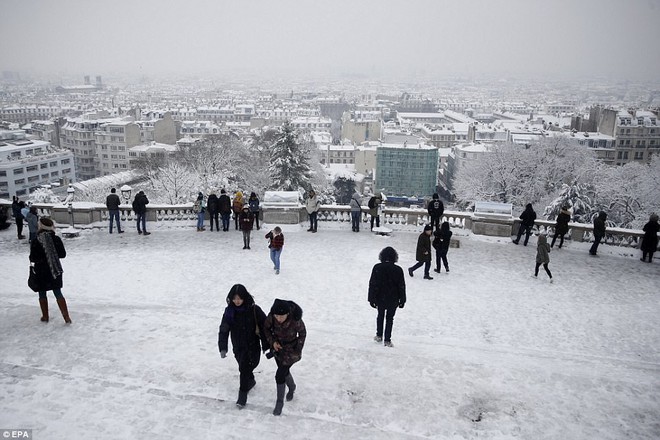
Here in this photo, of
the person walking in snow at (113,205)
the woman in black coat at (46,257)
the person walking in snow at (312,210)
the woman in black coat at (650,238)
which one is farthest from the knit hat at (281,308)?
the woman in black coat at (650,238)

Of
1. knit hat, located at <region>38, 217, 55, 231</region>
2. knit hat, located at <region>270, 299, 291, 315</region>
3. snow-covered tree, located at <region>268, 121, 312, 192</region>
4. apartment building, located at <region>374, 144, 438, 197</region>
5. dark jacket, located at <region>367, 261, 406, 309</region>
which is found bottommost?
apartment building, located at <region>374, 144, 438, 197</region>

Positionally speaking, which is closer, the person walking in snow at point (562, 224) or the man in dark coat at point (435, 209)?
the person walking in snow at point (562, 224)

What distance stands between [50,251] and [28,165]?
76.7 meters

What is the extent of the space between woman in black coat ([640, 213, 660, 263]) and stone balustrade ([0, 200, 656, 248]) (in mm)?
1018

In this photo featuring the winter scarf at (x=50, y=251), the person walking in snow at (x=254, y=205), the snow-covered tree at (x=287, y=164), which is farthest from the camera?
the snow-covered tree at (x=287, y=164)

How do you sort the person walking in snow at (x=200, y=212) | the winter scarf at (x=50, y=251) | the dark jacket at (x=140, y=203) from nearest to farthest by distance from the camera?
the winter scarf at (x=50, y=251) → the dark jacket at (x=140, y=203) → the person walking in snow at (x=200, y=212)

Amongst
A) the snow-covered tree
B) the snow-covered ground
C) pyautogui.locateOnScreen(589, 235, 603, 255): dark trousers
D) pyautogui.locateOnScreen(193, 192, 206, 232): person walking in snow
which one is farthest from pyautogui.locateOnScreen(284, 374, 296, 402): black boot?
the snow-covered tree

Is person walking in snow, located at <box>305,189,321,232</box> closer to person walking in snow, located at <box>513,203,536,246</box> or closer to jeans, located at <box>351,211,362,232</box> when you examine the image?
jeans, located at <box>351,211,362,232</box>

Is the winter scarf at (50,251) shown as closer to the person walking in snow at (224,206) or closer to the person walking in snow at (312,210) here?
the person walking in snow at (224,206)

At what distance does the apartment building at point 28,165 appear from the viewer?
6962 cm

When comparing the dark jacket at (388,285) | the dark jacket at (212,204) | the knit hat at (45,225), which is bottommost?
the dark jacket at (212,204)

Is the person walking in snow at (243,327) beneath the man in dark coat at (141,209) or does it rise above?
above

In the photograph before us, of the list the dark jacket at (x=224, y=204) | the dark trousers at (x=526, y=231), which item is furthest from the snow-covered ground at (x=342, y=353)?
the dark jacket at (x=224, y=204)

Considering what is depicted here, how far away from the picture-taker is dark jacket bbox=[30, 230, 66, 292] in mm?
7930
